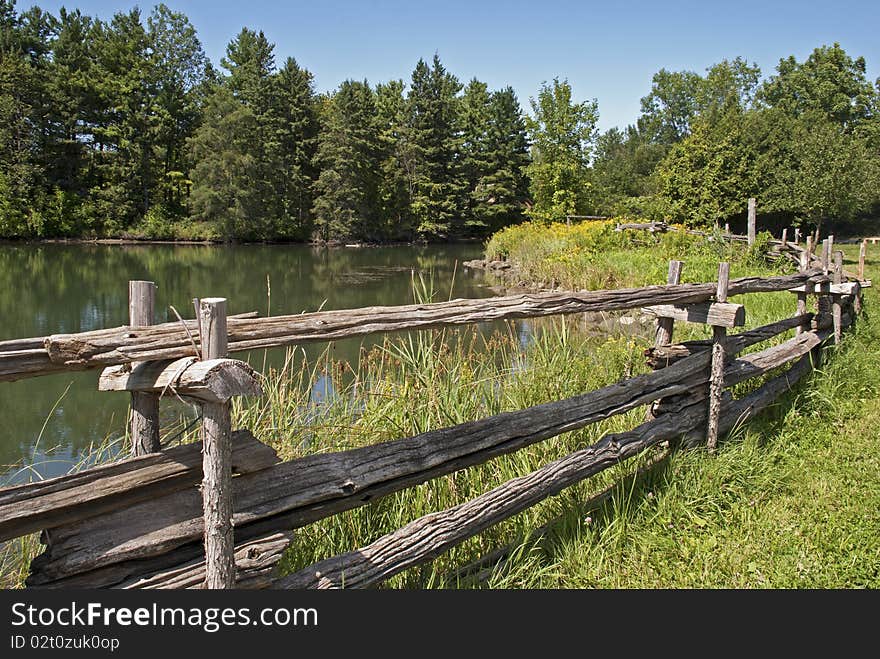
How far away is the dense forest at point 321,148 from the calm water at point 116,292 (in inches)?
188

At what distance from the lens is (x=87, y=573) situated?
225 cm

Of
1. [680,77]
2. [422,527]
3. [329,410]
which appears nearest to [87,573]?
[422,527]

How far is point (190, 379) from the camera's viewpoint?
7.11 feet

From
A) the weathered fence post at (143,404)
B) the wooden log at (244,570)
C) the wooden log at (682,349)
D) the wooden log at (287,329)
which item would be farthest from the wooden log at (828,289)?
the weathered fence post at (143,404)

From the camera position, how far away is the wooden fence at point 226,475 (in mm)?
2178

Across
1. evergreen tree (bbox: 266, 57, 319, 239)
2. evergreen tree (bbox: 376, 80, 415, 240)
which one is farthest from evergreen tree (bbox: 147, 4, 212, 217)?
evergreen tree (bbox: 376, 80, 415, 240)

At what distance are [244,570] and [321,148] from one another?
142 ft

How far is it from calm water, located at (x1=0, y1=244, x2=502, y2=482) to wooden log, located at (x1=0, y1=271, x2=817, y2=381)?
1877 mm

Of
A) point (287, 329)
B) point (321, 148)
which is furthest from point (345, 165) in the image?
point (287, 329)

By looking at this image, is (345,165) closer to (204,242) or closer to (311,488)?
(204,242)

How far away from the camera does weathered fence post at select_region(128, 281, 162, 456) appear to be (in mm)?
2383

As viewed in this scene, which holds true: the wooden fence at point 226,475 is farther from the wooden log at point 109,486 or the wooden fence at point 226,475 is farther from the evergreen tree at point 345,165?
the evergreen tree at point 345,165

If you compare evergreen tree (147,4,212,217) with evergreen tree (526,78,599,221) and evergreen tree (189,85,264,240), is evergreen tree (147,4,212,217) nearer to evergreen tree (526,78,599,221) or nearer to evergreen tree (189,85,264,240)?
evergreen tree (189,85,264,240)

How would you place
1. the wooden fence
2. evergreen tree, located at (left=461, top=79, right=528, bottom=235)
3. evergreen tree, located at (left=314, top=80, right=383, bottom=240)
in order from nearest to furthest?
the wooden fence, evergreen tree, located at (left=314, top=80, right=383, bottom=240), evergreen tree, located at (left=461, top=79, right=528, bottom=235)
